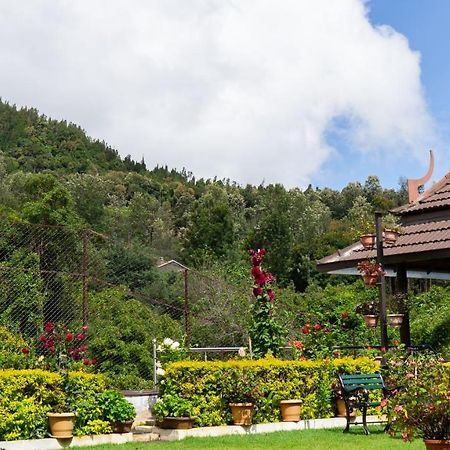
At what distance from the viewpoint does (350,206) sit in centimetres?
6138

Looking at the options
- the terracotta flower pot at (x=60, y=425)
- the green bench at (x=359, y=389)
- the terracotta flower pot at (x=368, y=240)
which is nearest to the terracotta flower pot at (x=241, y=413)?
the green bench at (x=359, y=389)

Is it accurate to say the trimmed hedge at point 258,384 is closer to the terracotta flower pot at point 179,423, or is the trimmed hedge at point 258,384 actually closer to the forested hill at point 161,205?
the terracotta flower pot at point 179,423

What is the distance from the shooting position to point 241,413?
10.6 metres

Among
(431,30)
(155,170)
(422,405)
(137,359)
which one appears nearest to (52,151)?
(155,170)

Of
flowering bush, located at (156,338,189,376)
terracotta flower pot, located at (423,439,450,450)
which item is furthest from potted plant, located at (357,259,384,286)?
terracotta flower pot, located at (423,439,450,450)

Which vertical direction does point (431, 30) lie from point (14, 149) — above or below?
below

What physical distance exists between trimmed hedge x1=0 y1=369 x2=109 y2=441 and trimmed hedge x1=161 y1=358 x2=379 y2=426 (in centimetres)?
119

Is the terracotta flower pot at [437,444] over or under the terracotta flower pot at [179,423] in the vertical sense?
over

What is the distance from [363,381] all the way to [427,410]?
193 inches

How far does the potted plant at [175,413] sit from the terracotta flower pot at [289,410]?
145 centimetres

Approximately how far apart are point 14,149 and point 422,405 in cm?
5881

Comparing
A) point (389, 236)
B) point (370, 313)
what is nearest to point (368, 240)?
point (389, 236)

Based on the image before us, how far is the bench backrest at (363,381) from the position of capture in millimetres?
10797

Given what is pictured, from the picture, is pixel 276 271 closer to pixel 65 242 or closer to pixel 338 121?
pixel 338 121
